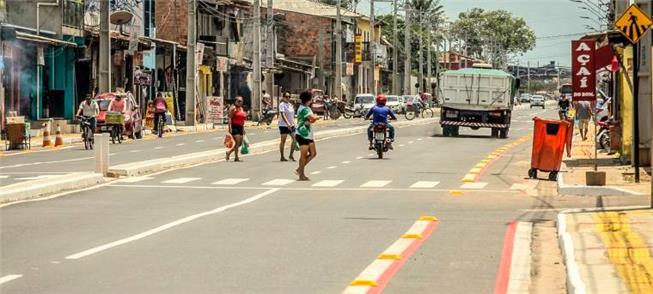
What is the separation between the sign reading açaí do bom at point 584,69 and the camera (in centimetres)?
2553

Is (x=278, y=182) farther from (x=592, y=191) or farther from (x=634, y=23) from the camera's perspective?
(x=634, y=23)

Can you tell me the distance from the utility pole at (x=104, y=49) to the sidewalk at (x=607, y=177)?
1929 cm

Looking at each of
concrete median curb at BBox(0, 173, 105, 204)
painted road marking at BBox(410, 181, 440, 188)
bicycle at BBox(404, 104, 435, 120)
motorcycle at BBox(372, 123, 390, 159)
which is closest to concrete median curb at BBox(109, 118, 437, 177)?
concrete median curb at BBox(0, 173, 105, 204)

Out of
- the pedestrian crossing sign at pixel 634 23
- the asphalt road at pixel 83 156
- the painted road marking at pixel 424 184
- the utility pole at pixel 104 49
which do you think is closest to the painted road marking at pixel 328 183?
the painted road marking at pixel 424 184

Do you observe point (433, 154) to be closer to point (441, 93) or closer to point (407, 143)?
point (407, 143)

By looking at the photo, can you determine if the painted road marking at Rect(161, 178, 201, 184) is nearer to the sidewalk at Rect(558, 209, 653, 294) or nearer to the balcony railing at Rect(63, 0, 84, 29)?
the sidewalk at Rect(558, 209, 653, 294)

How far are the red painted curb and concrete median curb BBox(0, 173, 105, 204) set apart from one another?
7828mm

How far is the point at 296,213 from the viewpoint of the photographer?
18.5 meters

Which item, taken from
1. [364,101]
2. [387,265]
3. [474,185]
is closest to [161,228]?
[387,265]

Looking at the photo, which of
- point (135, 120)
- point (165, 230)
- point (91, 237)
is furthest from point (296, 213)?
point (135, 120)

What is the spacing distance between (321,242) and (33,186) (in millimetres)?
8058

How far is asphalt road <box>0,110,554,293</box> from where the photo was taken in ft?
38.0

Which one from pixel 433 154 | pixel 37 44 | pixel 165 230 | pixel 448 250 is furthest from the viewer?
pixel 37 44

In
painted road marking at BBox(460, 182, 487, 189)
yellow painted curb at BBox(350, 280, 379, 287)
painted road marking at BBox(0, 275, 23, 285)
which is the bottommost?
yellow painted curb at BBox(350, 280, 379, 287)
